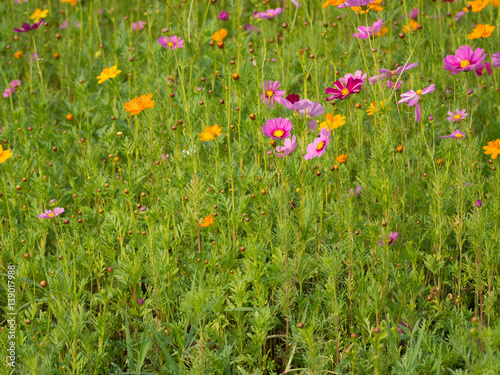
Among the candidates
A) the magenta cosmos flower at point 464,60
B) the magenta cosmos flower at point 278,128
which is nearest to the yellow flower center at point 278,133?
the magenta cosmos flower at point 278,128

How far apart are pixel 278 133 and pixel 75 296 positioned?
925 mm

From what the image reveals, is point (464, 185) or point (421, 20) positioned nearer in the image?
point (464, 185)

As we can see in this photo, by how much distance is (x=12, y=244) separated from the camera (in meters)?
2.17

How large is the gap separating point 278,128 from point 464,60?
91 cm

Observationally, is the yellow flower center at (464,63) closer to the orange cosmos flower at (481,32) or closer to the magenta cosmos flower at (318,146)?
the orange cosmos flower at (481,32)

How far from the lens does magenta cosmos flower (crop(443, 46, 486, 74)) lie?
7.29 feet

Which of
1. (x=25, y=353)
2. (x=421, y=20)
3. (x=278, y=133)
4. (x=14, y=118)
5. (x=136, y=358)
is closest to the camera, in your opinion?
(x=25, y=353)

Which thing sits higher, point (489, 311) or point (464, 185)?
point (464, 185)

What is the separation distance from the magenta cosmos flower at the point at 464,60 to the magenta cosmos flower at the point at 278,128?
0.80 metres

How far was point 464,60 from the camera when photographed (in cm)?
225

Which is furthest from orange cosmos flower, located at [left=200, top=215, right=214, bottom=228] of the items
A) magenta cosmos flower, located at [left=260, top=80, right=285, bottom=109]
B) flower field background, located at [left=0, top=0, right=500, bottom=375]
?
magenta cosmos flower, located at [left=260, top=80, right=285, bottom=109]

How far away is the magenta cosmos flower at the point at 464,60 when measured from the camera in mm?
2223

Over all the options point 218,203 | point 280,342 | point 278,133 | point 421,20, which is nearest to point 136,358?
point 280,342

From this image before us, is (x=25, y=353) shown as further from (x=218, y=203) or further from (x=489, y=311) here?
(x=489, y=311)
